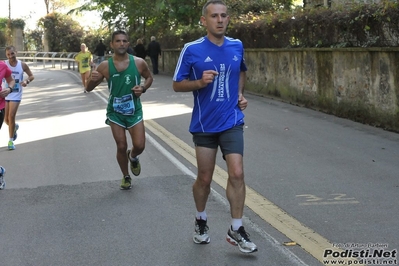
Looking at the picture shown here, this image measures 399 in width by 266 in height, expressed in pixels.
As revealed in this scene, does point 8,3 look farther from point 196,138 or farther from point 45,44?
point 196,138

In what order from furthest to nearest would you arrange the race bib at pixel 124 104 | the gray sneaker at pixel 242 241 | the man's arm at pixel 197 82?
the race bib at pixel 124 104, the gray sneaker at pixel 242 241, the man's arm at pixel 197 82

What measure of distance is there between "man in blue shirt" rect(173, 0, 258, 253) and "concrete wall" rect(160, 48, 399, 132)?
8.19 meters

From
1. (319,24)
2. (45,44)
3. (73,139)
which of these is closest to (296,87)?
(319,24)

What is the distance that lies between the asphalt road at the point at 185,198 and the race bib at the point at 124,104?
96 cm

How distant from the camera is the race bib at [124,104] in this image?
29.9 ft

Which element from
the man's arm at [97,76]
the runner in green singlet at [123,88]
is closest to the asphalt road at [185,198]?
the runner in green singlet at [123,88]

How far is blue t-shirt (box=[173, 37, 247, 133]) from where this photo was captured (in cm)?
623

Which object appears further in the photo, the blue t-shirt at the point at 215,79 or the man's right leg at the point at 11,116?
the man's right leg at the point at 11,116

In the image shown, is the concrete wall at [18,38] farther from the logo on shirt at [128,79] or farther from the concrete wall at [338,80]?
the logo on shirt at [128,79]

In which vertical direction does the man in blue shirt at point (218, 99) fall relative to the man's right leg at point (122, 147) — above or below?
above

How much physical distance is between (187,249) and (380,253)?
5.18 ft

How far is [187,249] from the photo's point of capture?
6.52 metres

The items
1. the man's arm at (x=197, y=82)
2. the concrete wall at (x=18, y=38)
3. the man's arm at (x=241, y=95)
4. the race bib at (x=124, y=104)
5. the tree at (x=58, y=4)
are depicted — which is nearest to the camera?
the man's arm at (x=197, y=82)

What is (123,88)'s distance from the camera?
9047 mm
